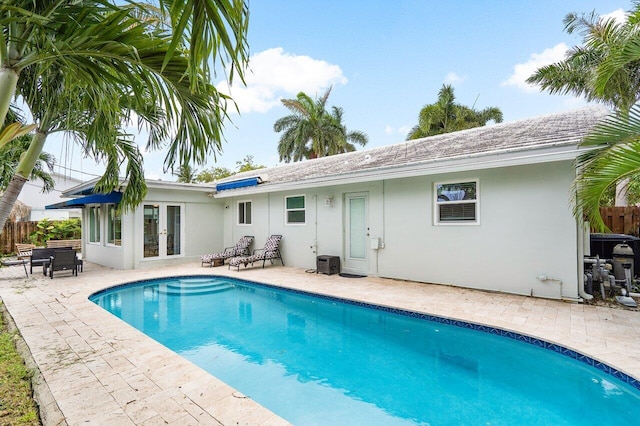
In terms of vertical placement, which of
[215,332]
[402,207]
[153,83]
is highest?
[153,83]

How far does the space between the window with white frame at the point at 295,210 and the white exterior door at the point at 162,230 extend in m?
4.95

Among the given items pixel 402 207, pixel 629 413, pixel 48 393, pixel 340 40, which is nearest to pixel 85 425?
pixel 48 393

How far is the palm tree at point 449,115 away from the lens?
89.0 feet

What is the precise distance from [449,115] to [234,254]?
74.1 feet

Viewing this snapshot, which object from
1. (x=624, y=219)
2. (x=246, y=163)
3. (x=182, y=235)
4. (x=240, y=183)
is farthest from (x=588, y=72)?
(x=246, y=163)

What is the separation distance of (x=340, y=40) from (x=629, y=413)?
1550 cm

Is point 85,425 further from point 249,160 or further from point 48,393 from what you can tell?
point 249,160

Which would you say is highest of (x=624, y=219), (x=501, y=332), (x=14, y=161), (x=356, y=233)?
(x=14, y=161)

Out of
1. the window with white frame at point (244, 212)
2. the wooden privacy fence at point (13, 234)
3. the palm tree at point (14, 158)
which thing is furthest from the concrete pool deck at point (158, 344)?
the wooden privacy fence at point (13, 234)

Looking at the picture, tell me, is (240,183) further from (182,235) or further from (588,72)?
(588,72)

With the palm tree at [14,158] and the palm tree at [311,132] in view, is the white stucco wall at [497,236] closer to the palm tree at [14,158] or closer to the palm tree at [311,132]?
the palm tree at [14,158]

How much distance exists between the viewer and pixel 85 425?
311 centimetres

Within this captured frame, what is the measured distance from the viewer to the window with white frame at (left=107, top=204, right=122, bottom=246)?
1328cm

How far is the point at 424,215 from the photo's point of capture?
967 cm
